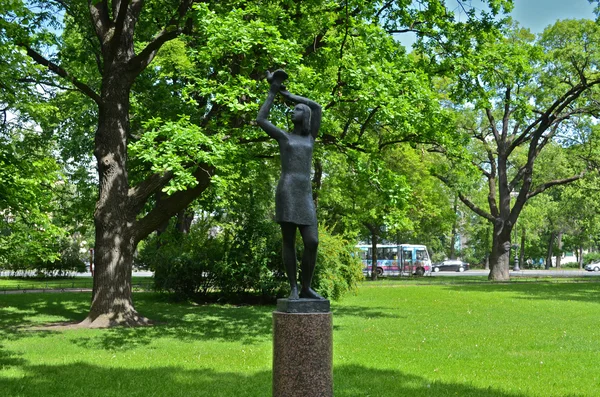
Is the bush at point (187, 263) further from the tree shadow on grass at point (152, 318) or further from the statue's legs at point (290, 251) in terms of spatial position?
the statue's legs at point (290, 251)

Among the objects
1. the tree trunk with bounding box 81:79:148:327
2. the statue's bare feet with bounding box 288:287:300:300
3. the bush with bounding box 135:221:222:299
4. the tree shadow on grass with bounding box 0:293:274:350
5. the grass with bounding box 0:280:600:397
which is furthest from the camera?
the bush with bounding box 135:221:222:299

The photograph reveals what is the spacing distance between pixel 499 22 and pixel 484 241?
183ft

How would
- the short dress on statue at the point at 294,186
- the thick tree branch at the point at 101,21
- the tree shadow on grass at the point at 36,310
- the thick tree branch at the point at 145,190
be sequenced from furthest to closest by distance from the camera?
the thick tree branch at the point at 101,21 < the thick tree branch at the point at 145,190 < the tree shadow on grass at the point at 36,310 < the short dress on statue at the point at 294,186

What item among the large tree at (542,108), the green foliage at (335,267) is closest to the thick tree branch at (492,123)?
the large tree at (542,108)

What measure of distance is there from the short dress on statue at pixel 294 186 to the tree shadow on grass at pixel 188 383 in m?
2.33

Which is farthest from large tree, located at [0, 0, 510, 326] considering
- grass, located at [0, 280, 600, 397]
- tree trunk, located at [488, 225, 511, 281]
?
tree trunk, located at [488, 225, 511, 281]

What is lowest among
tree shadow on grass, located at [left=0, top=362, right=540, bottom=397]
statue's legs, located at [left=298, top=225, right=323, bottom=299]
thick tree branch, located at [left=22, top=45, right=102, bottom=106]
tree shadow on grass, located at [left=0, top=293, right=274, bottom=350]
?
tree shadow on grass, located at [left=0, top=362, right=540, bottom=397]

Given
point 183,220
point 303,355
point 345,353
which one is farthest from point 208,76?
point 183,220

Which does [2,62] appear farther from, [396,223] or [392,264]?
[392,264]

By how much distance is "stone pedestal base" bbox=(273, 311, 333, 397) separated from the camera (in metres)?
6.39

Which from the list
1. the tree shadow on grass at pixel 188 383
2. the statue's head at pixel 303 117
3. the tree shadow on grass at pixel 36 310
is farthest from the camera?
the tree shadow on grass at pixel 36 310

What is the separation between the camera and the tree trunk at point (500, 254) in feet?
118

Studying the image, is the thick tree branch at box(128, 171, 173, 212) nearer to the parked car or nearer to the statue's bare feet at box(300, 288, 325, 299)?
the statue's bare feet at box(300, 288, 325, 299)

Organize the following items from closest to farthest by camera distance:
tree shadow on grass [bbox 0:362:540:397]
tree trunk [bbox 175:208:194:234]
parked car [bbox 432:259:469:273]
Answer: tree shadow on grass [bbox 0:362:540:397] < tree trunk [bbox 175:208:194:234] < parked car [bbox 432:259:469:273]
